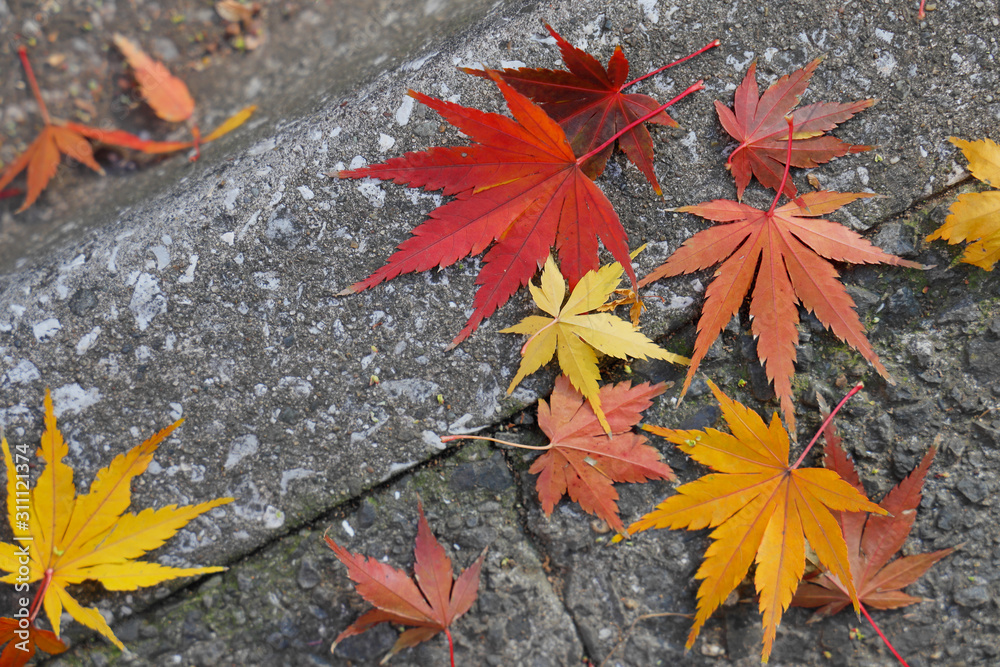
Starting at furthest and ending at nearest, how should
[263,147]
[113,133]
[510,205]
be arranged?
[113,133] → [263,147] → [510,205]

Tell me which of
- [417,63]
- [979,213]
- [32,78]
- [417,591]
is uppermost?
[32,78]

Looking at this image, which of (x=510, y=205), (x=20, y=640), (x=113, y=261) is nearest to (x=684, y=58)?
(x=510, y=205)

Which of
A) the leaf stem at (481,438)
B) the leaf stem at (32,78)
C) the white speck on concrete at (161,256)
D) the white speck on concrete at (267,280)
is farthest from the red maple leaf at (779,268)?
the leaf stem at (32,78)

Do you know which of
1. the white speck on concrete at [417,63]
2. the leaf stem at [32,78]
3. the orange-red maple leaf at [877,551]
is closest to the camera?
the orange-red maple leaf at [877,551]

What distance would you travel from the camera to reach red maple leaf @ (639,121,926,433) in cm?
128

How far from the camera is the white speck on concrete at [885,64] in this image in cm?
138

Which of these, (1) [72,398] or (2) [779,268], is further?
(1) [72,398]

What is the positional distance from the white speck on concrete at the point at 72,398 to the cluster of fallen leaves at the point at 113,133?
874 mm

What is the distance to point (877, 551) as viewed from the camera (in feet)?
4.39

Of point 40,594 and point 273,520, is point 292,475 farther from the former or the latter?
point 40,594

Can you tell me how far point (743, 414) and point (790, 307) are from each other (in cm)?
26

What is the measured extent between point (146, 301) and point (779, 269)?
1.47 meters

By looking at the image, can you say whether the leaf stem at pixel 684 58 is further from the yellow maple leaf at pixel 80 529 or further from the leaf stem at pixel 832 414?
the yellow maple leaf at pixel 80 529

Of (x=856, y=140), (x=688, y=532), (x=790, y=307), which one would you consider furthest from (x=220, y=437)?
(x=856, y=140)
